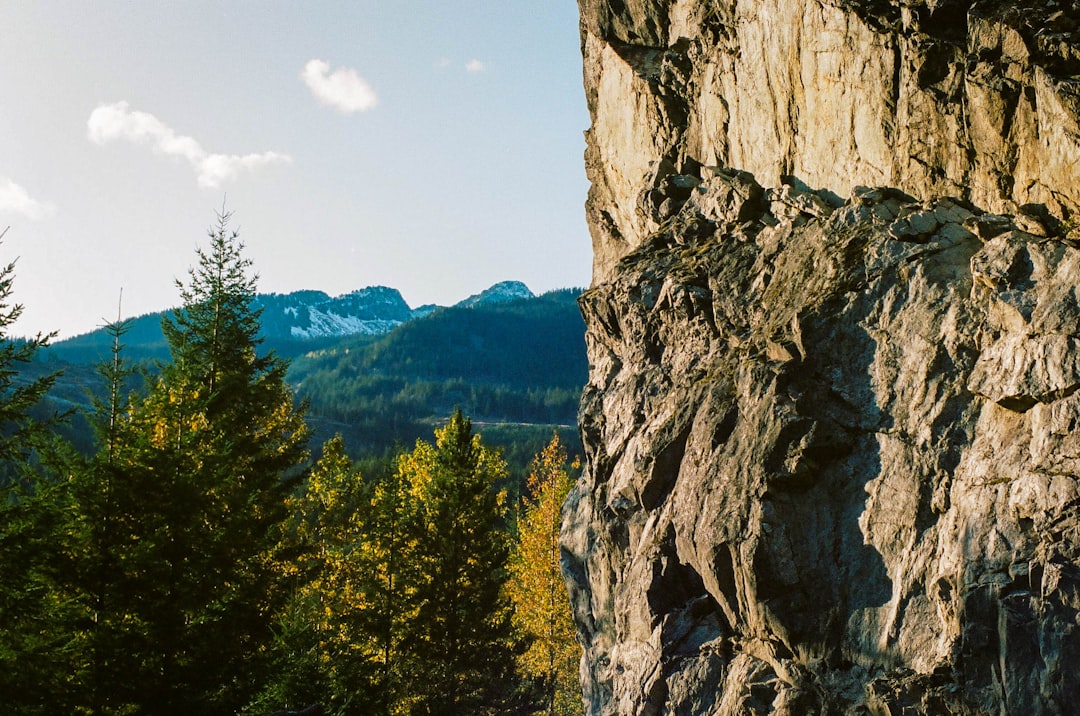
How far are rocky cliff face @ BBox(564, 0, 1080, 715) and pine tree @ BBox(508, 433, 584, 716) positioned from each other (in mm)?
11216

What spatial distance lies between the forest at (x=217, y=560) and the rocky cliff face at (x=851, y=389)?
7.00 meters

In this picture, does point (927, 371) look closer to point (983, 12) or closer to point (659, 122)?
point (983, 12)

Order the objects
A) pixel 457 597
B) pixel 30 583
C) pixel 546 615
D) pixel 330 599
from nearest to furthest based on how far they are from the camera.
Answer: pixel 30 583
pixel 330 599
pixel 457 597
pixel 546 615

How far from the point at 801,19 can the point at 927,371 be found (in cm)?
1044

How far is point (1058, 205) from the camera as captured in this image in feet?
48.1

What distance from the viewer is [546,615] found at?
108ft

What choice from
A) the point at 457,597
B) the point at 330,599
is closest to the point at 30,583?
the point at 330,599

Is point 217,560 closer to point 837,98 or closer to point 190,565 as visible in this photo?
point 190,565

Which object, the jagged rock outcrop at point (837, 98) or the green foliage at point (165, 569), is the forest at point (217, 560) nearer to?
the green foliage at point (165, 569)

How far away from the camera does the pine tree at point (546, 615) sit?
3291 centimetres

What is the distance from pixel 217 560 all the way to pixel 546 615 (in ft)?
70.4

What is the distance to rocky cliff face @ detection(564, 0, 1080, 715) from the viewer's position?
13.0 metres

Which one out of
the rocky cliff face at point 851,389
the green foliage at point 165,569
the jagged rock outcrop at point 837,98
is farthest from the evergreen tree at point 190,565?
the jagged rock outcrop at point 837,98

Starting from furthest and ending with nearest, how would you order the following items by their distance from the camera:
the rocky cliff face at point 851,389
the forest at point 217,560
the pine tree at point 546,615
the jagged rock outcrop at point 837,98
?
the pine tree at point 546,615 < the jagged rock outcrop at point 837,98 < the rocky cliff face at point 851,389 < the forest at point 217,560
